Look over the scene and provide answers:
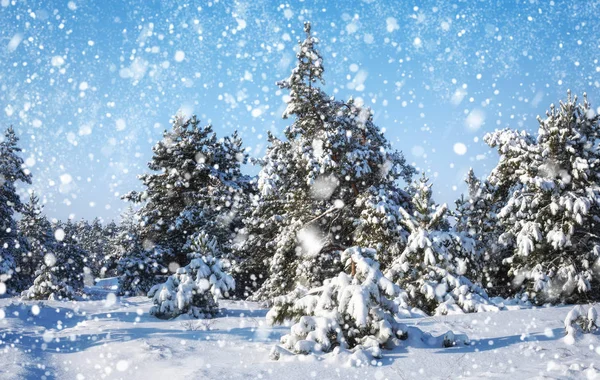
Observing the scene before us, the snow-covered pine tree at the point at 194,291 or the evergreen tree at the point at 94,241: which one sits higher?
the evergreen tree at the point at 94,241

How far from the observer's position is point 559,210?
1309 centimetres

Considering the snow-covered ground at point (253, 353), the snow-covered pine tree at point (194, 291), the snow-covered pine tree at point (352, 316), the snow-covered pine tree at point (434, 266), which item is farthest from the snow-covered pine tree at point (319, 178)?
the snow-covered pine tree at point (352, 316)

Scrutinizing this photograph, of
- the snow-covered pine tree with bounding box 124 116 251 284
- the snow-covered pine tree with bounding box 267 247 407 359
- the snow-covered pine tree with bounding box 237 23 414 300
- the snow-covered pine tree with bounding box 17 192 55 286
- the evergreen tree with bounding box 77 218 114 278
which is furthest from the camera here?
the evergreen tree with bounding box 77 218 114 278

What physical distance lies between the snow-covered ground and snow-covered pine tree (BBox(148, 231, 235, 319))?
82 cm

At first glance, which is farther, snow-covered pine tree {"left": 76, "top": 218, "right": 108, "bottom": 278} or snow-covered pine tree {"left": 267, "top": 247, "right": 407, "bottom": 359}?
snow-covered pine tree {"left": 76, "top": 218, "right": 108, "bottom": 278}

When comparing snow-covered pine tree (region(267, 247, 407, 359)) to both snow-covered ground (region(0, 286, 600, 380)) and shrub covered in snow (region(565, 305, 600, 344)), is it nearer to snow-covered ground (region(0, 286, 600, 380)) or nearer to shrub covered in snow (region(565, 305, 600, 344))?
snow-covered ground (region(0, 286, 600, 380))

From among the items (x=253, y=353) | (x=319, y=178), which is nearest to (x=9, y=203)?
(x=319, y=178)

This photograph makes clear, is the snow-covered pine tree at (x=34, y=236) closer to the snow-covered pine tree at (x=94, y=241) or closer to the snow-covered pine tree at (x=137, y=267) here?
the snow-covered pine tree at (x=137, y=267)

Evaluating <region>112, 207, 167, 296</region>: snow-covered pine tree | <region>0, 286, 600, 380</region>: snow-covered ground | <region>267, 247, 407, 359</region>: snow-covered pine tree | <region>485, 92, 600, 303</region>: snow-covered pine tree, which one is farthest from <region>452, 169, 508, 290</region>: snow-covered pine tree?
<region>112, 207, 167, 296</region>: snow-covered pine tree

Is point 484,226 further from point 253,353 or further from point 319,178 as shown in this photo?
point 253,353

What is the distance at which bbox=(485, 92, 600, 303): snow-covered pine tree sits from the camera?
12.8m

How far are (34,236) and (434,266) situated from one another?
1409 inches

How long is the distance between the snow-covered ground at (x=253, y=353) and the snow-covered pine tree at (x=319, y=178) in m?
7.23

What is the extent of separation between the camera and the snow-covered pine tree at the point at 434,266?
1029 centimetres
